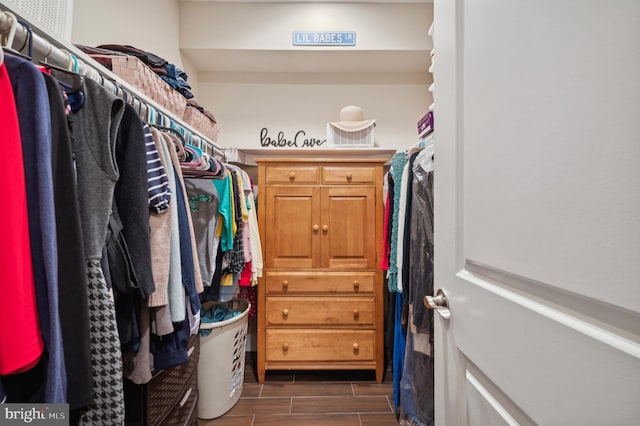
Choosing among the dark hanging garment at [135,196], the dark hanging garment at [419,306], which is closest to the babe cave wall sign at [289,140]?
the dark hanging garment at [419,306]

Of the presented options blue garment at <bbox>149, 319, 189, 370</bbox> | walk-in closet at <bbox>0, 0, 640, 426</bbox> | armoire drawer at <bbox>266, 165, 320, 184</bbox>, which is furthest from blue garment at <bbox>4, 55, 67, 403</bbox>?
armoire drawer at <bbox>266, 165, 320, 184</bbox>

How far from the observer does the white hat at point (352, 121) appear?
2131mm

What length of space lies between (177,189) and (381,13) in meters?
2.10

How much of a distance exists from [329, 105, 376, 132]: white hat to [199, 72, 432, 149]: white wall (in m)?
0.30

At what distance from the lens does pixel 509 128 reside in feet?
1.59

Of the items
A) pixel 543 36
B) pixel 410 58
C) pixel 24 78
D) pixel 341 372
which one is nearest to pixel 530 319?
pixel 543 36

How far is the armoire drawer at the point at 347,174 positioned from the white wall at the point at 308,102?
0.58 meters

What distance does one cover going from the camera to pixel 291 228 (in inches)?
78.2

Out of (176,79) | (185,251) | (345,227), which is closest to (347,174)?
(345,227)

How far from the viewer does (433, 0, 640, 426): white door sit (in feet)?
1.04

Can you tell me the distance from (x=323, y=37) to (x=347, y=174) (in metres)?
1.09

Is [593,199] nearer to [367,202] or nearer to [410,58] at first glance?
[367,202]

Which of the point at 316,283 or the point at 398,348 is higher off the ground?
the point at 316,283

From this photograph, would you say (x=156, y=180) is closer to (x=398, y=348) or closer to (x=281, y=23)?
(x=398, y=348)
